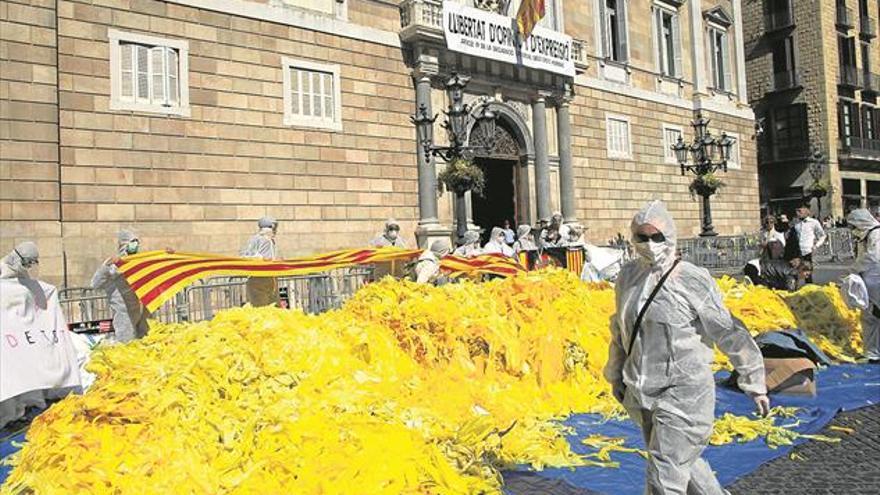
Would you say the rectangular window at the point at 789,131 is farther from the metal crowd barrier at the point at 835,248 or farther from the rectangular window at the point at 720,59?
the metal crowd barrier at the point at 835,248

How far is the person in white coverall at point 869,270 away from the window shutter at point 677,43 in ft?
63.2

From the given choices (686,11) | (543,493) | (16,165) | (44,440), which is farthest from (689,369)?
(686,11)

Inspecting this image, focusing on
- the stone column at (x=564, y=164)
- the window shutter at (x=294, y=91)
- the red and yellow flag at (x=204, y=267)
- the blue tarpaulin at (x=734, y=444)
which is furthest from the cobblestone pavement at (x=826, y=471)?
the stone column at (x=564, y=164)

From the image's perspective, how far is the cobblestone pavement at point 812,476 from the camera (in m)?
4.12

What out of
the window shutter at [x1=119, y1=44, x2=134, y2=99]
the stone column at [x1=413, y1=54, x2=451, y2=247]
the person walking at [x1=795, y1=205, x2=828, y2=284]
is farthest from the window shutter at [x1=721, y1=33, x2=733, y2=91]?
the window shutter at [x1=119, y1=44, x2=134, y2=99]

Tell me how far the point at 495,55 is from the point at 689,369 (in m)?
15.5

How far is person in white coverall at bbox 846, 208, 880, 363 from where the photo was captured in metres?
7.44

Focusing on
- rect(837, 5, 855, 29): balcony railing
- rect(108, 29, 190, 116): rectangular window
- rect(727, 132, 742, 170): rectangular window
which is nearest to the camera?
rect(108, 29, 190, 116): rectangular window

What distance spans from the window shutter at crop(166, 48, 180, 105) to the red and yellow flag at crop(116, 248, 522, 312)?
19.2ft

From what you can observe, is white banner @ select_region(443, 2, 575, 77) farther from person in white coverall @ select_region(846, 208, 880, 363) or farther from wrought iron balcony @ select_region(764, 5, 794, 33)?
wrought iron balcony @ select_region(764, 5, 794, 33)

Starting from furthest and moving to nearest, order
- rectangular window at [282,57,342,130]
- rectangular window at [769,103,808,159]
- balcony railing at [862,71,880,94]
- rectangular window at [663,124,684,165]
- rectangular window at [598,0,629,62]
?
balcony railing at [862,71,880,94] < rectangular window at [769,103,808,159] < rectangular window at [663,124,684,165] < rectangular window at [598,0,629,62] < rectangular window at [282,57,342,130]

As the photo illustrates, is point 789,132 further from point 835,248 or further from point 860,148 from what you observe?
point 835,248

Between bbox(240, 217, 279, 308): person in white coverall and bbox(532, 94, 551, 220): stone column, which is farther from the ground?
bbox(532, 94, 551, 220): stone column

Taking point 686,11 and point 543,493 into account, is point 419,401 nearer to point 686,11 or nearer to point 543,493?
point 543,493
